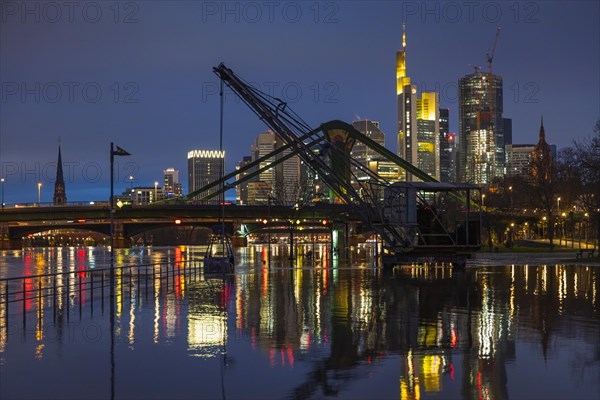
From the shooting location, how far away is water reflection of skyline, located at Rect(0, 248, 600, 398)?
50.3 feet

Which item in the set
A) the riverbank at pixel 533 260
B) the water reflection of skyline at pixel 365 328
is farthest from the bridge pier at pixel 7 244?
the water reflection of skyline at pixel 365 328

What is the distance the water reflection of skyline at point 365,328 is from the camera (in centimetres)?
1534

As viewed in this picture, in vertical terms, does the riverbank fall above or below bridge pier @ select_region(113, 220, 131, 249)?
below

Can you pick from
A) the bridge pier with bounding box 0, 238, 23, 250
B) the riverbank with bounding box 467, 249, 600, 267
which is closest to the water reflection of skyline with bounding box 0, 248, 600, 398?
the riverbank with bounding box 467, 249, 600, 267

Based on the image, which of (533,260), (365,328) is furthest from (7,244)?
(365,328)

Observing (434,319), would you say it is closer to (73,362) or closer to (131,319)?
(131,319)

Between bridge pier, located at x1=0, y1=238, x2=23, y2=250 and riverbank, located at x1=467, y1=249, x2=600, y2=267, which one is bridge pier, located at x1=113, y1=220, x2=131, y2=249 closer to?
bridge pier, located at x1=0, y1=238, x2=23, y2=250

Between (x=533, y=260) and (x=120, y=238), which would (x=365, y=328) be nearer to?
(x=533, y=260)

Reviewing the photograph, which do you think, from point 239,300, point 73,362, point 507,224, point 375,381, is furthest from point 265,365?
point 507,224

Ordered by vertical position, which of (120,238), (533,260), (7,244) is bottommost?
(533,260)

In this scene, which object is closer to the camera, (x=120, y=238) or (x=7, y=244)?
(x=120, y=238)

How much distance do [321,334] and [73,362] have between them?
6.33m

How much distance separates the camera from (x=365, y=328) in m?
21.5

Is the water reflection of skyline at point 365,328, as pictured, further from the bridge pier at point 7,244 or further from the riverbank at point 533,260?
the bridge pier at point 7,244
